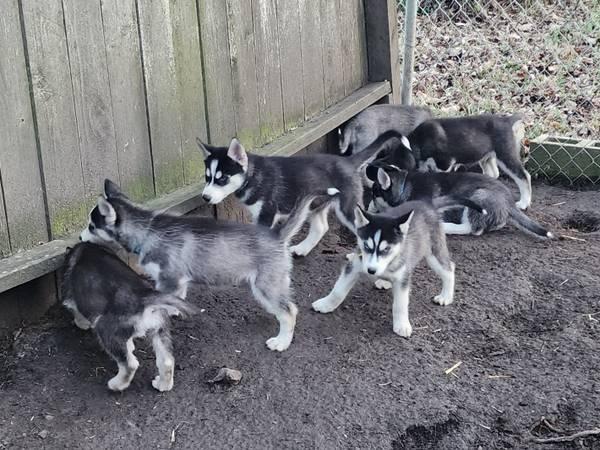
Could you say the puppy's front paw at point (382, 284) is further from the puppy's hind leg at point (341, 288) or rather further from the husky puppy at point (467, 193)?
the husky puppy at point (467, 193)

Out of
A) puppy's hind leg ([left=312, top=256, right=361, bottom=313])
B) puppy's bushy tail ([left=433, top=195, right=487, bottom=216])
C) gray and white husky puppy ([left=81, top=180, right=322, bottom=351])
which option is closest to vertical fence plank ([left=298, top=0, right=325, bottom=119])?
puppy's bushy tail ([left=433, top=195, right=487, bottom=216])

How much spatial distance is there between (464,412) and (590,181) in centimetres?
440

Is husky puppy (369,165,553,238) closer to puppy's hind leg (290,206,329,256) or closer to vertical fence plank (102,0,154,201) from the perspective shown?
puppy's hind leg (290,206,329,256)

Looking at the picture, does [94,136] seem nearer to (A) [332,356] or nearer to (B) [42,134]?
(B) [42,134]

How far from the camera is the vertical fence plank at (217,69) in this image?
6.20m

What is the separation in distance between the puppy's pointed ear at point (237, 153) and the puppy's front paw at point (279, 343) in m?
1.41

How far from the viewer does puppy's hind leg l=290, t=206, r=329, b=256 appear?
6.68m

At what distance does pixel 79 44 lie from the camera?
502cm

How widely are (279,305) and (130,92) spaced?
1630 mm

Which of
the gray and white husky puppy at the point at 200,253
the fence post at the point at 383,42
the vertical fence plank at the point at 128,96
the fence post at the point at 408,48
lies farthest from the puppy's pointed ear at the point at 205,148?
the fence post at the point at 408,48

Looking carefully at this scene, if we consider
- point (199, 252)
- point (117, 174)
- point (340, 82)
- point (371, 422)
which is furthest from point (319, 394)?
point (340, 82)

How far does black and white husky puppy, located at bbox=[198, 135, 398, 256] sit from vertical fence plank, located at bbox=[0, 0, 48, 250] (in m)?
1.31

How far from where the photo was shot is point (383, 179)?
22.4 ft

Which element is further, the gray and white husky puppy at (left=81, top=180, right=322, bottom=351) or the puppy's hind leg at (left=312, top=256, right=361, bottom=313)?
the puppy's hind leg at (left=312, top=256, right=361, bottom=313)
